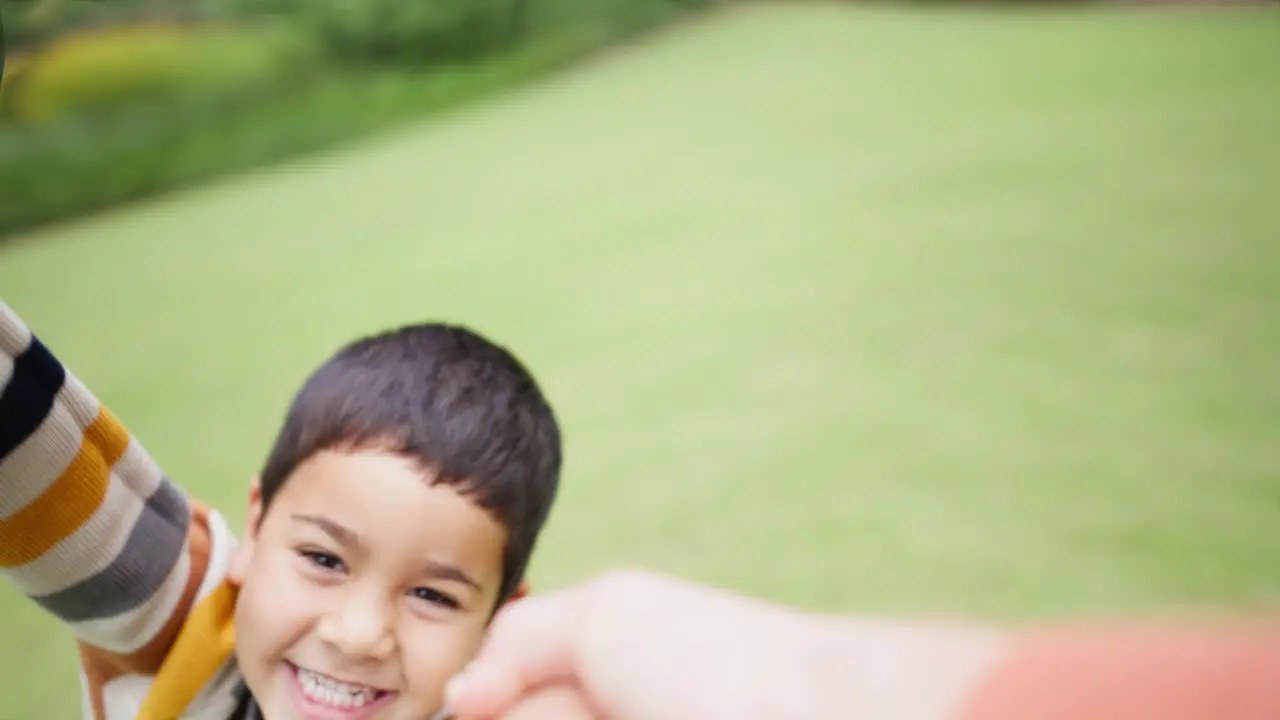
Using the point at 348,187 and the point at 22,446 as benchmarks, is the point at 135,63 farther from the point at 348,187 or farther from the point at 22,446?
the point at 22,446

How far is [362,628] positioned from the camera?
33 cm

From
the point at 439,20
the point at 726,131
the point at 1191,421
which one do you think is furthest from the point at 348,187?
the point at 1191,421

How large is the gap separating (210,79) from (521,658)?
904mm

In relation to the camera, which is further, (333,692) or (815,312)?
(815,312)

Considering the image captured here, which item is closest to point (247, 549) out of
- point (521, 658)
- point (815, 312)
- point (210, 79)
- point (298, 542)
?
point (298, 542)

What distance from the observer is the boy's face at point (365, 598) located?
1.13ft

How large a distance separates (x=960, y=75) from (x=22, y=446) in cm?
129

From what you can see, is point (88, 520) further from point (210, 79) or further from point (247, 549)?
point (210, 79)

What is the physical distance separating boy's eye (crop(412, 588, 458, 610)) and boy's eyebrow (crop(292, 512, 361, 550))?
0.03 metres

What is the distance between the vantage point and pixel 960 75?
4.53 ft

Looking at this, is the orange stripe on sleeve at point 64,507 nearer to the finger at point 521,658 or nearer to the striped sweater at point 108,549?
the striped sweater at point 108,549

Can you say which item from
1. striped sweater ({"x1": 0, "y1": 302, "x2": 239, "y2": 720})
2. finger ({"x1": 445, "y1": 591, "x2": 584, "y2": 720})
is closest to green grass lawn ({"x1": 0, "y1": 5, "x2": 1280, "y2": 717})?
striped sweater ({"x1": 0, "y1": 302, "x2": 239, "y2": 720})

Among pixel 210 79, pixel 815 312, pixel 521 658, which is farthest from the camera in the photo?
pixel 210 79

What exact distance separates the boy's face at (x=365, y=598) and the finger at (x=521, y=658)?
56mm
